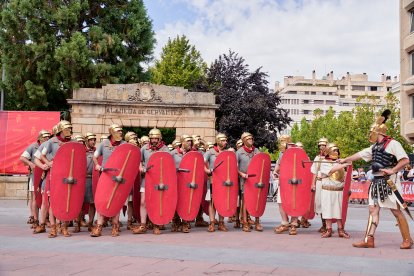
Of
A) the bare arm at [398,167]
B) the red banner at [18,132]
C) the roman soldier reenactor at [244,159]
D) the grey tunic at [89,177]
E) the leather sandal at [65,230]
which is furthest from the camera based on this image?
the red banner at [18,132]

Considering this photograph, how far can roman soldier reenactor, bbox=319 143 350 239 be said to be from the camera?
904cm

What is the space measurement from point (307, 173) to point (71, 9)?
681 inches

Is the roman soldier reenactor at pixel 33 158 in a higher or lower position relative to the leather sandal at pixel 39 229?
higher

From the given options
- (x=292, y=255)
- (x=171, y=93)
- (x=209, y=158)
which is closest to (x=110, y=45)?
(x=171, y=93)

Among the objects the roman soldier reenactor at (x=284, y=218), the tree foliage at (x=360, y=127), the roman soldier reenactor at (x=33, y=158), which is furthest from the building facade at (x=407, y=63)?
the roman soldier reenactor at (x=33, y=158)

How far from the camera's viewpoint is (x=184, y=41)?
4084 centimetres

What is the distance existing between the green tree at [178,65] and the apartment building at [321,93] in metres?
61.8

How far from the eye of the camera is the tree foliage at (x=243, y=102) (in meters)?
30.1

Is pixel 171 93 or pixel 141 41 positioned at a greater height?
pixel 141 41

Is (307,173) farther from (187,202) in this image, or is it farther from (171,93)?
(171,93)

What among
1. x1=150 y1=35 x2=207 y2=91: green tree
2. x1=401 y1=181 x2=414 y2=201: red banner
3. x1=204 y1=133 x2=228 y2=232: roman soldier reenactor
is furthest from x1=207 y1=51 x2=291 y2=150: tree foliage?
x1=204 y1=133 x2=228 y2=232: roman soldier reenactor

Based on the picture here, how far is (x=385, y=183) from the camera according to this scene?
764 cm

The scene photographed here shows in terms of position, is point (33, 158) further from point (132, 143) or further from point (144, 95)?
point (144, 95)

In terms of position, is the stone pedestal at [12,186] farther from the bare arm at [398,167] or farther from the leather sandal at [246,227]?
the bare arm at [398,167]
